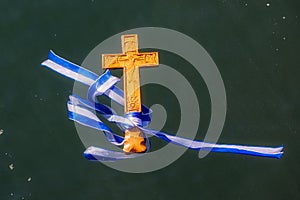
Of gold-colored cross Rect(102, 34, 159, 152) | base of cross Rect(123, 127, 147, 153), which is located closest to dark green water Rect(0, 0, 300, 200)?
gold-colored cross Rect(102, 34, 159, 152)

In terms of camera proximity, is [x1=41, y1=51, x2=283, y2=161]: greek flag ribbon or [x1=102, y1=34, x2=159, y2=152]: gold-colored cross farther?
[x1=102, y1=34, x2=159, y2=152]: gold-colored cross

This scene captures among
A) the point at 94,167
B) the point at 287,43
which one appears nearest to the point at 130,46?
the point at 94,167

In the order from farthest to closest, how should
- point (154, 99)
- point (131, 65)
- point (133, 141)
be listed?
1. point (154, 99)
2. point (131, 65)
3. point (133, 141)

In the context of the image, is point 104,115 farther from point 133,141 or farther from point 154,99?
point 154,99

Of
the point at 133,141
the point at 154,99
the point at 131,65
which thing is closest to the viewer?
the point at 133,141

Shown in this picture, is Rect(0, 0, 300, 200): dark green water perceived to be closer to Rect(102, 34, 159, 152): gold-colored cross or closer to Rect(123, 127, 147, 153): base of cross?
Rect(102, 34, 159, 152): gold-colored cross

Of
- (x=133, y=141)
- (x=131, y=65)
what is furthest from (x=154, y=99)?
(x=133, y=141)
